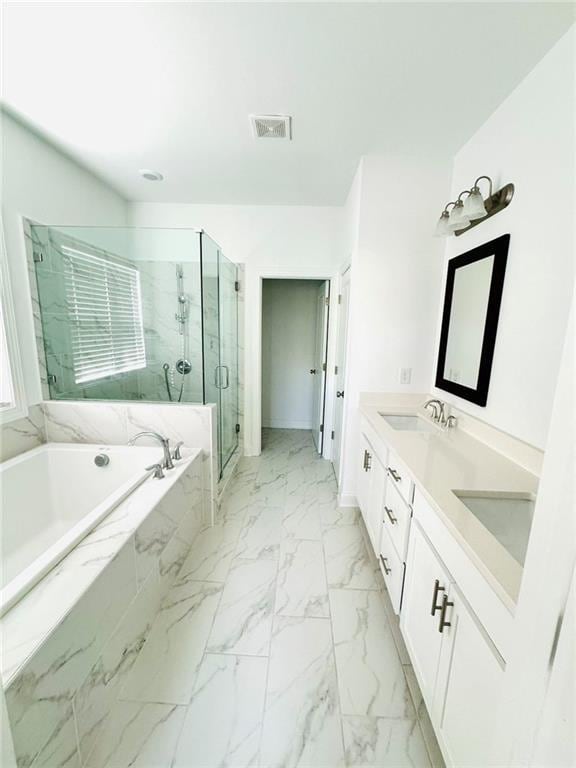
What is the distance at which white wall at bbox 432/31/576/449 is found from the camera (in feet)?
4.05

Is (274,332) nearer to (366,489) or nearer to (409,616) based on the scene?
(366,489)

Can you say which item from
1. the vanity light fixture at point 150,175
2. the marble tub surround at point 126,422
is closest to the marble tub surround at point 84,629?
the marble tub surround at point 126,422

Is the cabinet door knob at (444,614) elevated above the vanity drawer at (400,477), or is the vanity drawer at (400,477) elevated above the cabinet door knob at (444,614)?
the vanity drawer at (400,477)

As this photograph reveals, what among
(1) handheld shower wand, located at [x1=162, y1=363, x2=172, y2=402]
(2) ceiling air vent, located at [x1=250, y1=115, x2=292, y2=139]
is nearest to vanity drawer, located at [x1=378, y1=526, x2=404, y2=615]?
(1) handheld shower wand, located at [x1=162, y1=363, x2=172, y2=402]

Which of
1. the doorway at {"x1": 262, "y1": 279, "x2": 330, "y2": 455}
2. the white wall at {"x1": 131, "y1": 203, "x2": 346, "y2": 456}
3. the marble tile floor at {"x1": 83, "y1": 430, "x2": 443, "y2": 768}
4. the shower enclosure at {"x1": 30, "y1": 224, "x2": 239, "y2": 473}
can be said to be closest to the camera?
the marble tile floor at {"x1": 83, "y1": 430, "x2": 443, "y2": 768}

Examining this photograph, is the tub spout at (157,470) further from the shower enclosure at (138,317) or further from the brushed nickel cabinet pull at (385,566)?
the brushed nickel cabinet pull at (385,566)

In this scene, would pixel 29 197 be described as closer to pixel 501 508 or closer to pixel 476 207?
pixel 476 207

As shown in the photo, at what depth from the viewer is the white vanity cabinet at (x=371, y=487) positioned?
1.76 metres

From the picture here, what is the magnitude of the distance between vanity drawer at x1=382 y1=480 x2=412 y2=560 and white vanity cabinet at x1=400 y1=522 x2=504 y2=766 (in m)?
0.07

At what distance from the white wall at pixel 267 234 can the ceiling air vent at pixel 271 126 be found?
112 cm

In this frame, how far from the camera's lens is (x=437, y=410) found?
82.1 inches

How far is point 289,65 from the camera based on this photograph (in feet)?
4.61

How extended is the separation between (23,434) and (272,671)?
205 cm

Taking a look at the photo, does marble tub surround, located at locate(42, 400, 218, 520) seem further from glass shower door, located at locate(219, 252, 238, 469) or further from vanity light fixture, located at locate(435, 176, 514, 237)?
vanity light fixture, located at locate(435, 176, 514, 237)
